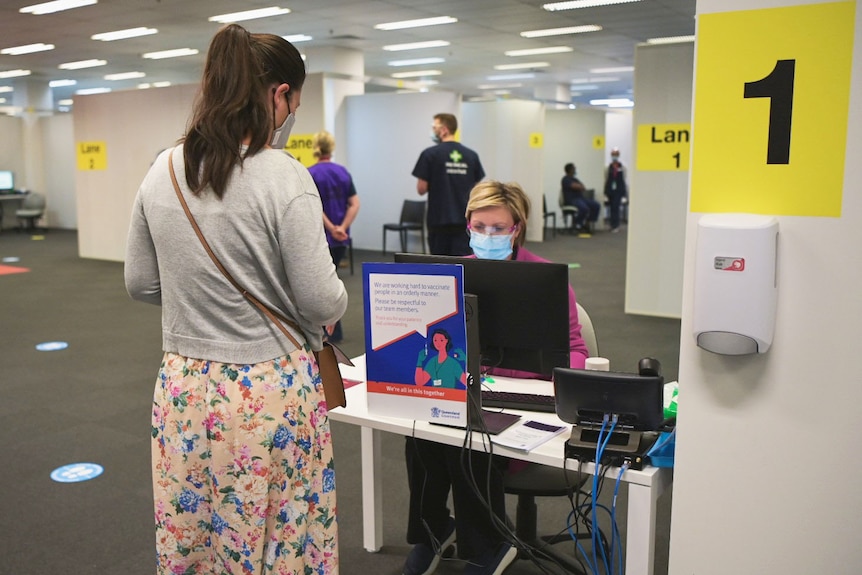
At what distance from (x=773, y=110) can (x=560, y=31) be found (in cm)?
978

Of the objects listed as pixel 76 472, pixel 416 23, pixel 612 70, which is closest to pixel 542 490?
pixel 76 472

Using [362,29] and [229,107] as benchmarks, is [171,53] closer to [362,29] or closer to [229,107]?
[362,29]

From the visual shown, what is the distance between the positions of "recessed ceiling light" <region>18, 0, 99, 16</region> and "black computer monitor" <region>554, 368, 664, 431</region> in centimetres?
845

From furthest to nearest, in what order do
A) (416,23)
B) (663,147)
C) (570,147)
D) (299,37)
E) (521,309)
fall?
1. (570,147)
2. (299,37)
3. (416,23)
4. (663,147)
5. (521,309)

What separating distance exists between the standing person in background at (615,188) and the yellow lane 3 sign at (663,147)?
811 cm

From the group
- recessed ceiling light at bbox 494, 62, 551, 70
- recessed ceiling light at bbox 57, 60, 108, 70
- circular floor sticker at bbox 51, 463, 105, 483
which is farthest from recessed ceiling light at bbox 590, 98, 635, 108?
circular floor sticker at bbox 51, 463, 105, 483

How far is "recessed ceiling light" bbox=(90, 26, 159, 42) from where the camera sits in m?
10.5

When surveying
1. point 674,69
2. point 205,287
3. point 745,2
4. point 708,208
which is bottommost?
point 205,287

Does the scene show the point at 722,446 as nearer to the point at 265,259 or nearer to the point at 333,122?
the point at 265,259

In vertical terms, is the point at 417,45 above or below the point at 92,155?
above

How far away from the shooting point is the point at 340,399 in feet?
5.92

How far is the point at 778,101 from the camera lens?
152 centimetres

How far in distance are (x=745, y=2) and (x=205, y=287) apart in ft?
3.91

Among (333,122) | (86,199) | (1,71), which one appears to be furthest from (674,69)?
(1,71)
